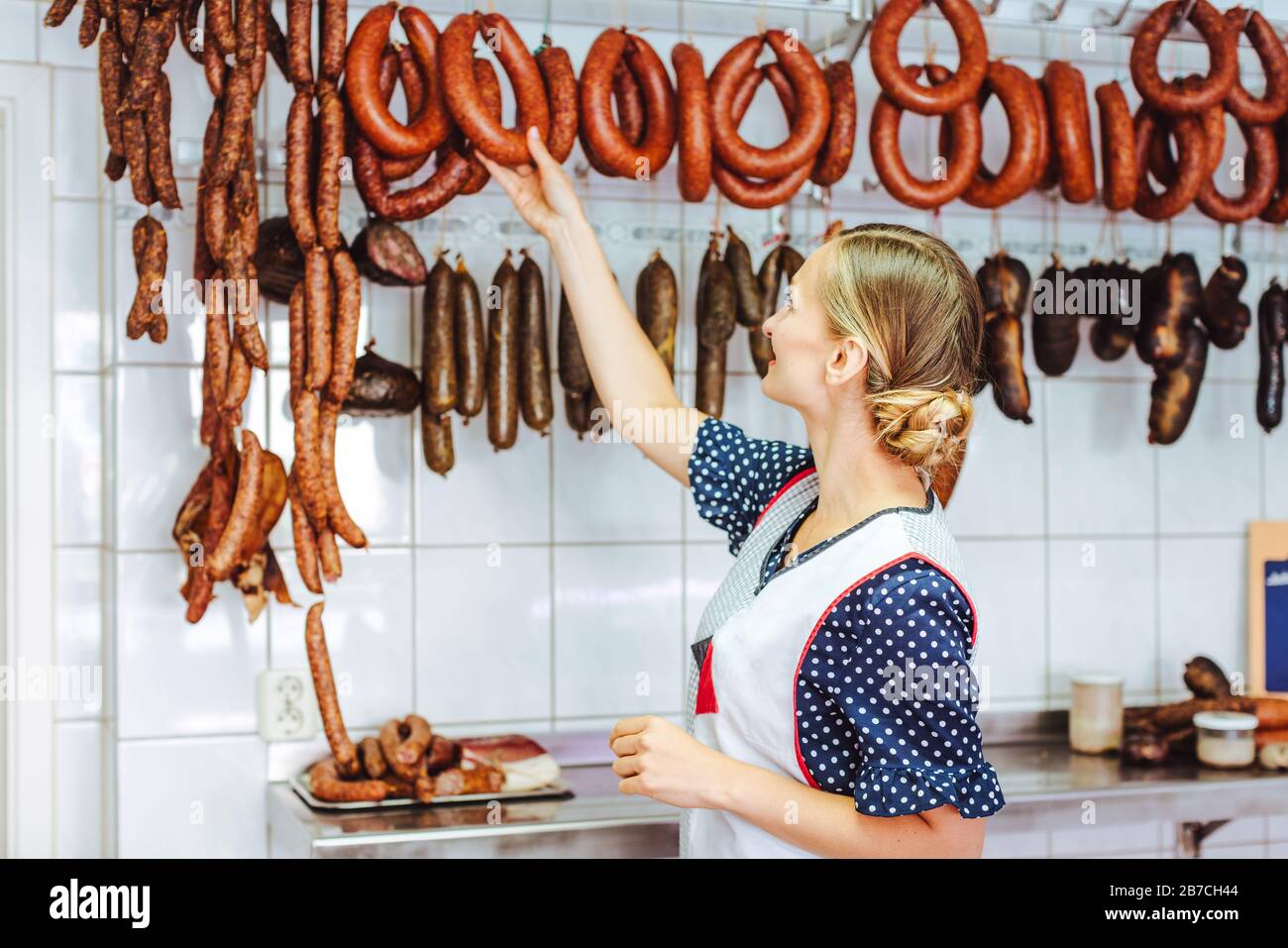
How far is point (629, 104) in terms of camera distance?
107 inches

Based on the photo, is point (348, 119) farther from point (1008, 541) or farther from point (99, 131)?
point (1008, 541)

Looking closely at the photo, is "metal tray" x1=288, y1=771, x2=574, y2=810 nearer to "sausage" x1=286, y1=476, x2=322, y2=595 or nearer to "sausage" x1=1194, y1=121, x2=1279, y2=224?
"sausage" x1=286, y1=476, x2=322, y2=595

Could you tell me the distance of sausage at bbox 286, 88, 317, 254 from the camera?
247cm

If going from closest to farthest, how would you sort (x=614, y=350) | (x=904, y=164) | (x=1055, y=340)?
(x=614, y=350), (x=904, y=164), (x=1055, y=340)

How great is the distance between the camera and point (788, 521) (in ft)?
6.79

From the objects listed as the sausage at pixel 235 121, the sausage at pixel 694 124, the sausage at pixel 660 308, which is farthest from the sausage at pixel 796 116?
the sausage at pixel 235 121

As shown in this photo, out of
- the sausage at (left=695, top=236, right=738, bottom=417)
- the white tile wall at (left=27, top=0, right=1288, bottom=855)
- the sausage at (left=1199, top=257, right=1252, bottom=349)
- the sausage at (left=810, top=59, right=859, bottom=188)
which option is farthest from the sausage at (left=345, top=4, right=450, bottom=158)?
the sausage at (left=1199, top=257, right=1252, bottom=349)

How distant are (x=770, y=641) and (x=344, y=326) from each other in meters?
1.04

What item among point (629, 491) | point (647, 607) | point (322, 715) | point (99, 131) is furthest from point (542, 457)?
point (99, 131)

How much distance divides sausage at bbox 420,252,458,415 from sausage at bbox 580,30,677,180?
0.39 meters

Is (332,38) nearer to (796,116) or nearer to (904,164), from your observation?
(796,116)

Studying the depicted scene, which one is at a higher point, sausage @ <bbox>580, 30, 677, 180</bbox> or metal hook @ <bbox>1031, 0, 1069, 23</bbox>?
metal hook @ <bbox>1031, 0, 1069, 23</bbox>

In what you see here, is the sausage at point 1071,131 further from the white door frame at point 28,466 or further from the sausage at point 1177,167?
the white door frame at point 28,466

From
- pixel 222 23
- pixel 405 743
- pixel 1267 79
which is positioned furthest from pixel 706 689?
pixel 1267 79
